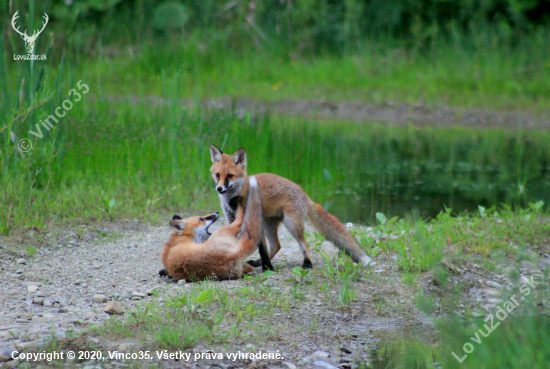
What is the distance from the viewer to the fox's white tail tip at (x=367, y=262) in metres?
5.05

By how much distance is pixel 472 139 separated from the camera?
12070 mm

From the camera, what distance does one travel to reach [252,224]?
4824 mm

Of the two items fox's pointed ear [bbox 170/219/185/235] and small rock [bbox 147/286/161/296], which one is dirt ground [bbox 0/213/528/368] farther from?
fox's pointed ear [bbox 170/219/185/235]

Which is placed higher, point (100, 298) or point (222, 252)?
point (222, 252)

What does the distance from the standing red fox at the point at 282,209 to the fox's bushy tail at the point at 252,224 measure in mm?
295

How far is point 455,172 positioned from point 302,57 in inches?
305

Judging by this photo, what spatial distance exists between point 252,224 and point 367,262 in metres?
1.03

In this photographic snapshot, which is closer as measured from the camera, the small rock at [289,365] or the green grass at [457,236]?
the small rock at [289,365]

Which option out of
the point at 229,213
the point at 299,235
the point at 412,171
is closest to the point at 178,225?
the point at 229,213

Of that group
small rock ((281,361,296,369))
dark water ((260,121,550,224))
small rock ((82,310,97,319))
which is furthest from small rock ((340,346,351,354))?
dark water ((260,121,550,224))

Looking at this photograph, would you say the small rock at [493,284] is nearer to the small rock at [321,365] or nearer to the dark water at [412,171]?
the dark water at [412,171]

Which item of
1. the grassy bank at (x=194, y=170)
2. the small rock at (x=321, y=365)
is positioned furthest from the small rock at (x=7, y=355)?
the grassy bank at (x=194, y=170)

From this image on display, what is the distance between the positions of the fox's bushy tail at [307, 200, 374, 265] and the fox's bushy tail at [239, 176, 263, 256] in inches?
23.7

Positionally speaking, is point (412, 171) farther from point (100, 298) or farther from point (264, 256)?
point (100, 298)
